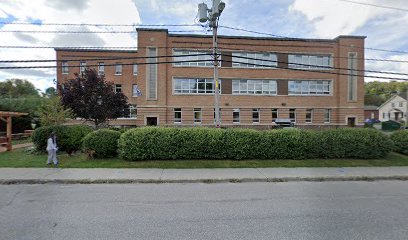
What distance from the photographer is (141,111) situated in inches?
1109

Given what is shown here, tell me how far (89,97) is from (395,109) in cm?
7350

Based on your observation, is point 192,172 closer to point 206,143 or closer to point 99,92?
point 206,143

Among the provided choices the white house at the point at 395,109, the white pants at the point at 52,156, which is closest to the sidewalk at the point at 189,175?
the white pants at the point at 52,156

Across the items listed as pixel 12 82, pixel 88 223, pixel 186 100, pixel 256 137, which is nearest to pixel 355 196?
pixel 256 137

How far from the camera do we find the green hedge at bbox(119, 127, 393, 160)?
33.7 feet

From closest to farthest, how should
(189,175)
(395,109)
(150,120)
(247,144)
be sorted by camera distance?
(189,175) → (247,144) → (150,120) → (395,109)

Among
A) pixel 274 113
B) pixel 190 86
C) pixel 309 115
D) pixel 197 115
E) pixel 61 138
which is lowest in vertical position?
pixel 61 138

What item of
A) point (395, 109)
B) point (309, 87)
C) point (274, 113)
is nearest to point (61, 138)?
point (274, 113)

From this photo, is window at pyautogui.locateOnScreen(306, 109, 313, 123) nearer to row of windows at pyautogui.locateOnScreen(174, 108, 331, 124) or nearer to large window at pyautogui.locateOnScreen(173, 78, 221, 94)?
row of windows at pyautogui.locateOnScreen(174, 108, 331, 124)

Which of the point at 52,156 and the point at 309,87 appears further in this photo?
the point at 309,87

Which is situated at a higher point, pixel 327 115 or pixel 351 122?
pixel 327 115

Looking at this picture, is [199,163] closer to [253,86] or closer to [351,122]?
[253,86]

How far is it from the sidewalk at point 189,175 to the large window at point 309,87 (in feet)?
72.9

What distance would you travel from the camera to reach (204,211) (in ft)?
16.4
